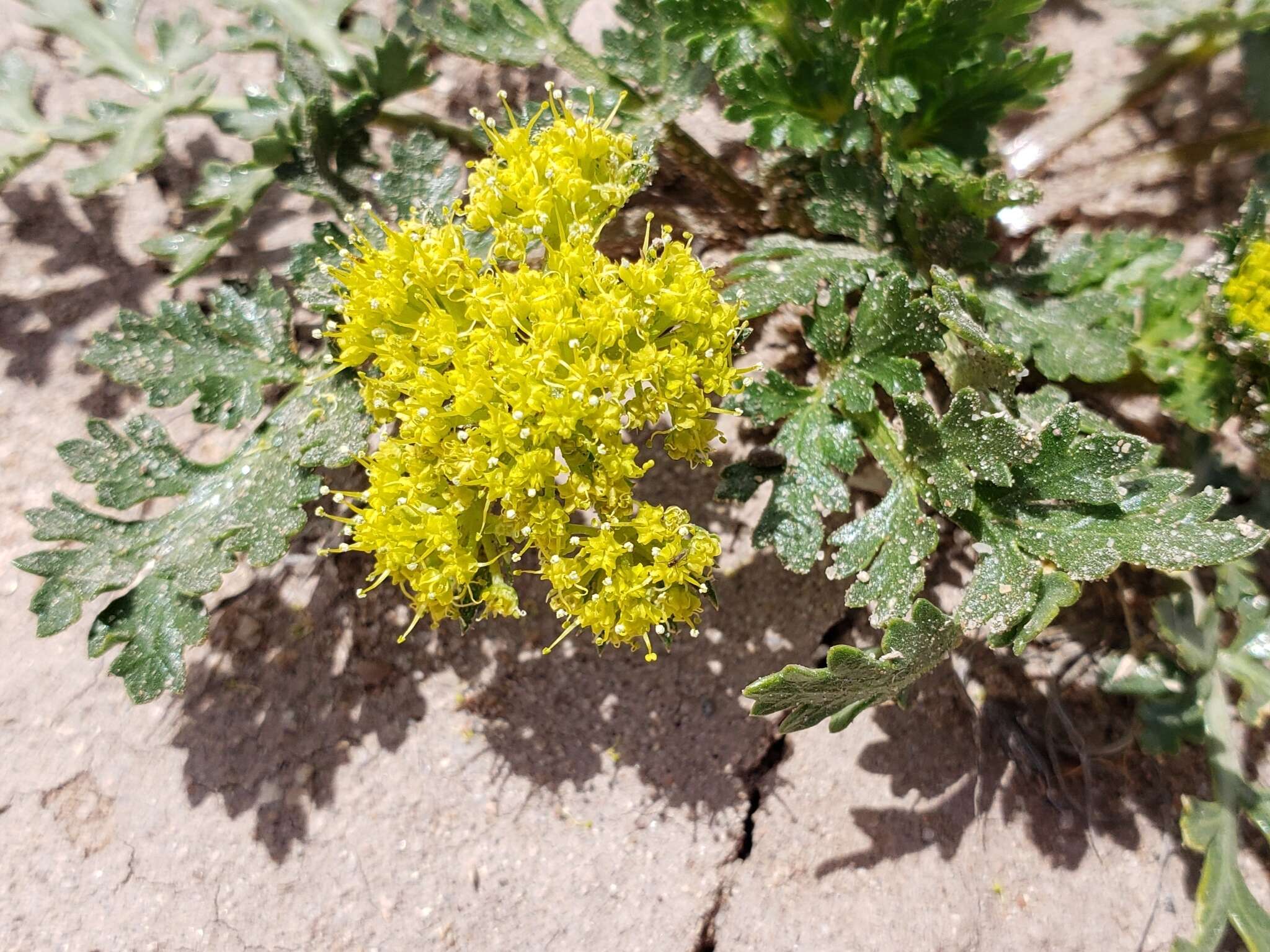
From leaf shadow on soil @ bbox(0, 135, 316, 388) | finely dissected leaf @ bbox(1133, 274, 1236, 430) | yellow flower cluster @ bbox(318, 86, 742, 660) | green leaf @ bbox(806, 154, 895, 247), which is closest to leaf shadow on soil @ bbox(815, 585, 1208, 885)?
finely dissected leaf @ bbox(1133, 274, 1236, 430)

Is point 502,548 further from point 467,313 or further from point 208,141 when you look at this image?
point 208,141

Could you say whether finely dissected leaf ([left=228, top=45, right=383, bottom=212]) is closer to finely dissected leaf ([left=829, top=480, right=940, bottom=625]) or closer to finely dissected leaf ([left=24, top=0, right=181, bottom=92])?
finely dissected leaf ([left=24, top=0, right=181, bottom=92])

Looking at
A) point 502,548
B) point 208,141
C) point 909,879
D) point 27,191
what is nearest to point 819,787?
point 909,879

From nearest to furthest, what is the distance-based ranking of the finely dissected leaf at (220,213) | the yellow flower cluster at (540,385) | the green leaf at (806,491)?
1. the yellow flower cluster at (540,385)
2. the green leaf at (806,491)
3. the finely dissected leaf at (220,213)

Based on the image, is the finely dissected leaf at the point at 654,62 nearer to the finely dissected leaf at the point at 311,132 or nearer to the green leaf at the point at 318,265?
the finely dissected leaf at the point at 311,132

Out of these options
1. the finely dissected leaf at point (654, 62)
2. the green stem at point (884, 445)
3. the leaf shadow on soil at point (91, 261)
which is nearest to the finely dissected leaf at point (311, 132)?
the leaf shadow on soil at point (91, 261)

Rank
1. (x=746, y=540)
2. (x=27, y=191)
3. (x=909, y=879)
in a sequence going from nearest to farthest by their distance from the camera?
(x=909, y=879) → (x=746, y=540) → (x=27, y=191)

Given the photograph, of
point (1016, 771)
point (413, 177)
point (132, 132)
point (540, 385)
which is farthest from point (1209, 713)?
point (132, 132)
